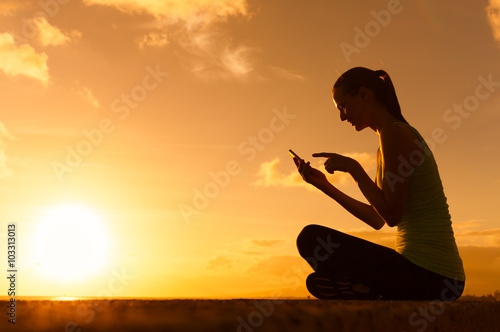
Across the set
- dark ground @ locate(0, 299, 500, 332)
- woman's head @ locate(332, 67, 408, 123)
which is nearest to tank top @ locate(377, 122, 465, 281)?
woman's head @ locate(332, 67, 408, 123)

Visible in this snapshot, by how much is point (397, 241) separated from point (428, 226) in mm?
285

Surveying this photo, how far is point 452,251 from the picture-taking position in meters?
3.64

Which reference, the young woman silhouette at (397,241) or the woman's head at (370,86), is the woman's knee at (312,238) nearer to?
the young woman silhouette at (397,241)

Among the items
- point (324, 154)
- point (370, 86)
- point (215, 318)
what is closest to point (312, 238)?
point (324, 154)

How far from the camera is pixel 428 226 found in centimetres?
365

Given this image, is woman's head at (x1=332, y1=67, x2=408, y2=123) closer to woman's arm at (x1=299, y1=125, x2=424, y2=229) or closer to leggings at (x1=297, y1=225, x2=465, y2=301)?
woman's arm at (x1=299, y1=125, x2=424, y2=229)

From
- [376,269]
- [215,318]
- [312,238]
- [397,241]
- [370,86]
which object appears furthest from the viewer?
[370,86]

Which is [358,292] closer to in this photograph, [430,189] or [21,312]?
[430,189]

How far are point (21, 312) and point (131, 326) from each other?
38 centimetres

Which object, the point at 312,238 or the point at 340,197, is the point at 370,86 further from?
the point at 312,238

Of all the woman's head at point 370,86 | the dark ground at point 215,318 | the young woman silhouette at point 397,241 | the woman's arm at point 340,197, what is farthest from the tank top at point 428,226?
the dark ground at point 215,318

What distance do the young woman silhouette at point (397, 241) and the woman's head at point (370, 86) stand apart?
0.17 metres

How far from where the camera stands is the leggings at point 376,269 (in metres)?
3.43

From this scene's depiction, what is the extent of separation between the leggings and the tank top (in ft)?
0.29
